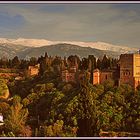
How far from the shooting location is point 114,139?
5664 millimetres

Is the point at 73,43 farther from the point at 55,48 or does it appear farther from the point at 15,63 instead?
the point at 15,63

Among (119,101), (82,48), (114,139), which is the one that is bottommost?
(114,139)

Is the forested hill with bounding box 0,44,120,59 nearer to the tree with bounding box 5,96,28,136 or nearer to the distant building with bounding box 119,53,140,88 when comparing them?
the distant building with bounding box 119,53,140,88

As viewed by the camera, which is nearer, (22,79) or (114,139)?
(114,139)

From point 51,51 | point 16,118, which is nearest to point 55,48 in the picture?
point 51,51

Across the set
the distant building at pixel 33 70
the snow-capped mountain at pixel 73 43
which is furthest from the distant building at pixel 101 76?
the distant building at pixel 33 70

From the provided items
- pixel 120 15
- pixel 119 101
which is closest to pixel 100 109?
pixel 119 101

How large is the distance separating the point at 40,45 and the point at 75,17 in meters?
0.52

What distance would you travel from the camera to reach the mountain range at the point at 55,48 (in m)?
5.93

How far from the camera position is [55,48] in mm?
5965

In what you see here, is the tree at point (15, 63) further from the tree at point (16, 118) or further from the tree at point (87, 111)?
the tree at point (87, 111)

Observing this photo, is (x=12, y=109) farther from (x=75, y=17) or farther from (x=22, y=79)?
(x=75, y=17)

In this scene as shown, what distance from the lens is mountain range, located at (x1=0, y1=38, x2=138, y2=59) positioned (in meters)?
5.93

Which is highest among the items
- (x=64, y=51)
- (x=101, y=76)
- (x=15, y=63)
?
(x=64, y=51)
